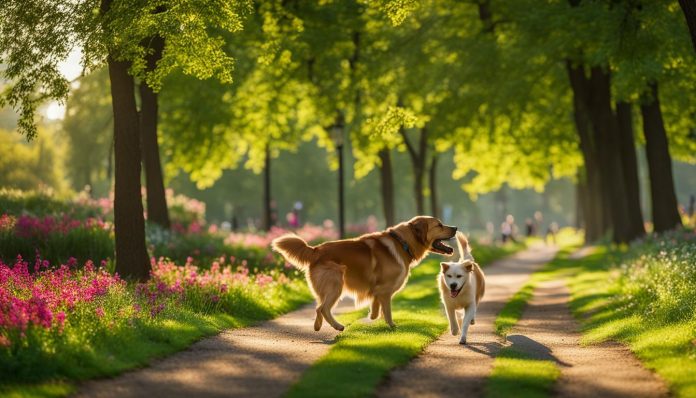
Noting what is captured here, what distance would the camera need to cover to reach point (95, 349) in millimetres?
10516

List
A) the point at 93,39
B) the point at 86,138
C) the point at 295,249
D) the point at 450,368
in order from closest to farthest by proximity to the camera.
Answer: the point at 450,368 < the point at 295,249 < the point at 93,39 < the point at 86,138

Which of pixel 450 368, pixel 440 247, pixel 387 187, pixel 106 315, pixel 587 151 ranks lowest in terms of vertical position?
pixel 450 368

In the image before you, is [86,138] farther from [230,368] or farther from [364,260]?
[230,368]

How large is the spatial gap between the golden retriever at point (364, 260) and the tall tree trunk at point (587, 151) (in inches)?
703

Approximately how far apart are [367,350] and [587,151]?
2901cm

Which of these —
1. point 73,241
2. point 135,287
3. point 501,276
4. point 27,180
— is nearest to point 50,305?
point 135,287

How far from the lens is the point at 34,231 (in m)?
20.4

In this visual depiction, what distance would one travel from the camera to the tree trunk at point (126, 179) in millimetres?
16406

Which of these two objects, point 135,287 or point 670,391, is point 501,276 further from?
point 670,391

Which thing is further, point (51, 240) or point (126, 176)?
point (51, 240)

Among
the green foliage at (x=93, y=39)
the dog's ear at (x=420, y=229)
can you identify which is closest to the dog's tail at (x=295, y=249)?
the dog's ear at (x=420, y=229)

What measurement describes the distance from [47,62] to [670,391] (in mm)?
11093

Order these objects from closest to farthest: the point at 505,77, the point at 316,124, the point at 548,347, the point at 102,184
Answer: the point at 548,347 < the point at 505,77 < the point at 316,124 < the point at 102,184

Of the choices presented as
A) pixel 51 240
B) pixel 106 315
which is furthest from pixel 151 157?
pixel 106 315
